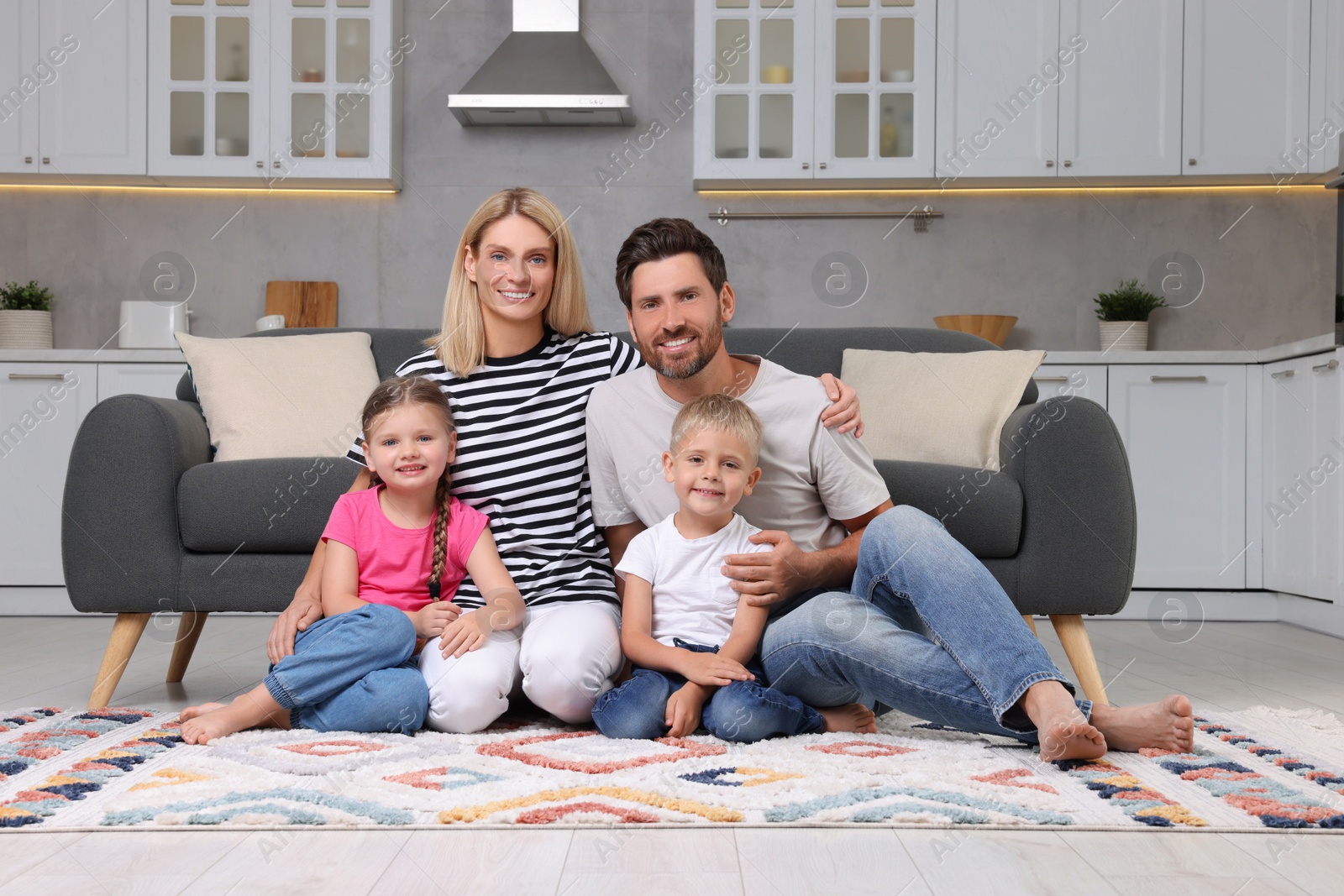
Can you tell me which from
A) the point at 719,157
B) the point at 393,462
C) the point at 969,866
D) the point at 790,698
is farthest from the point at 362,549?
the point at 719,157

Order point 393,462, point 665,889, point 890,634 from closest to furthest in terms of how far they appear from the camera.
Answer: point 665,889
point 890,634
point 393,462

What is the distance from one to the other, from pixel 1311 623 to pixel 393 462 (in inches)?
110

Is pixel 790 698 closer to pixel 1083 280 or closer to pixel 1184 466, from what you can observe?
pixel 1184 466

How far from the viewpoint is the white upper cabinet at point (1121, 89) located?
12.1 feet

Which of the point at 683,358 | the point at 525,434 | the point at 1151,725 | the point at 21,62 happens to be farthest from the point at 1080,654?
the point at 21,62

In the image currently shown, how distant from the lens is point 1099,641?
9.38 ft

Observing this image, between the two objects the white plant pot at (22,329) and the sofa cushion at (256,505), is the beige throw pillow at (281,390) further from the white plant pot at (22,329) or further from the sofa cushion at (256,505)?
the white plant pot at (22,329)

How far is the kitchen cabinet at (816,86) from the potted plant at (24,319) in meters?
2.40

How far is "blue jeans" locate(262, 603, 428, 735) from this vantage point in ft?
4.90

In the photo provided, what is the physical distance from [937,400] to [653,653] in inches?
44.2

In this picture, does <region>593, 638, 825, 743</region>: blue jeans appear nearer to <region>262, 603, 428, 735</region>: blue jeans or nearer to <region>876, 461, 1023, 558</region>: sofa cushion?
<region>262, 603, 428, 735</region>: blue jeans

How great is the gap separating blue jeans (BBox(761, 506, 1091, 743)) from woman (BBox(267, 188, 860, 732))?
24cm

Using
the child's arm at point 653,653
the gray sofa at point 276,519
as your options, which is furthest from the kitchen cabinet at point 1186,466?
the child's arm at point 653,653

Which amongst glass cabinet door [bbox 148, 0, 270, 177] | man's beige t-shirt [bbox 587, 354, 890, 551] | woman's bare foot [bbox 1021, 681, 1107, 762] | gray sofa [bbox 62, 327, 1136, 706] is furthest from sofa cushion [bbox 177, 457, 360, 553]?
glass cabinet door [bbox 148, 0, 270, 177]
